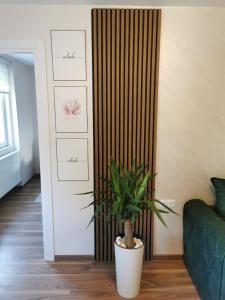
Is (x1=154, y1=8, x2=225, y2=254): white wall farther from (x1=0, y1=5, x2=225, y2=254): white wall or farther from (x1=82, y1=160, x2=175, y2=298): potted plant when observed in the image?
(x1=82, y1=160, x2=175, y2=298): potted plant

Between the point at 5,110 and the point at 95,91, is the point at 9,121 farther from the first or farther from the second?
the point at 95,91

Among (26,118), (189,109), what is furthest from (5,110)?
(189,109)

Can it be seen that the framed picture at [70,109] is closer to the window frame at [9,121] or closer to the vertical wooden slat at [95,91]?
the vertical wooden slat at [95,91]

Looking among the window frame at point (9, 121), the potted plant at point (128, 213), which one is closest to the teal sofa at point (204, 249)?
the potted plant at point (128, 213)

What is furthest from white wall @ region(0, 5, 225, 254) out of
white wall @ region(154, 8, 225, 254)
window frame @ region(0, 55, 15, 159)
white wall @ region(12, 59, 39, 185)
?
white wall @ region(12, 59, 39, 185)

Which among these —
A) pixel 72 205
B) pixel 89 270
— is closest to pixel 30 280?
pixel 89 270

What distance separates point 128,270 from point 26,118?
3970mm

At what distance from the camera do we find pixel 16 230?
3.16m

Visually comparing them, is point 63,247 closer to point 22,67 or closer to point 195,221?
point 195,221

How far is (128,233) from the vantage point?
6.48 feet

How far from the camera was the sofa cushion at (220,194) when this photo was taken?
2202 mm

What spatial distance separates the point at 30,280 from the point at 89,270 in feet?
1.81

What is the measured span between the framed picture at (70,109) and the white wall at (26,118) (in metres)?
2.71

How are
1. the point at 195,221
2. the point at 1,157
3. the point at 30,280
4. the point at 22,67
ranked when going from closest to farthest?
1. the point at 195,221
2. the point at 30,280
3. the point at 1,157
4. the point at 22,67
